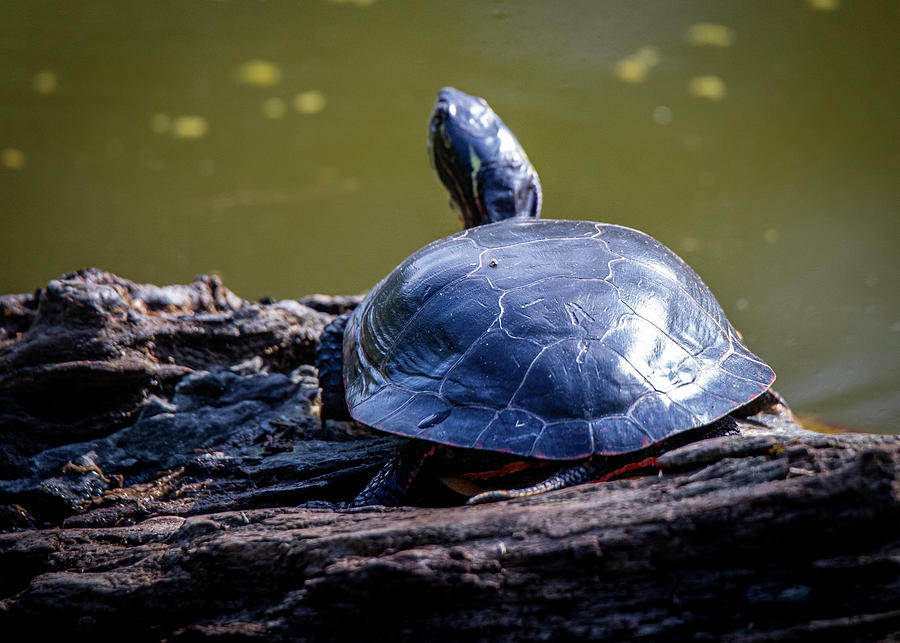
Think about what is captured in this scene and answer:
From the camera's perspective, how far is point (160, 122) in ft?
22.0

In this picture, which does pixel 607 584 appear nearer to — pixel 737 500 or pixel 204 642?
pixel 737 500

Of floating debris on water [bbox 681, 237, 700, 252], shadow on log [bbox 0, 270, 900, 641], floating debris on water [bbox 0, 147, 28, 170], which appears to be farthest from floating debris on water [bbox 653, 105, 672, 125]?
floating debris on water [bbox 0, 147, 28, 170]

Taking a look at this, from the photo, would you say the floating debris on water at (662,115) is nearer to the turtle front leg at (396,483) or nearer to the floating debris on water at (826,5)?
the floating debris on water at (826,5)

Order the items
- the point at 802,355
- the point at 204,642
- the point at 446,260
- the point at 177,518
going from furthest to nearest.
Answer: the point at 802,355 → the point at 446,260 → the point at 177,518 → the point at 204,642

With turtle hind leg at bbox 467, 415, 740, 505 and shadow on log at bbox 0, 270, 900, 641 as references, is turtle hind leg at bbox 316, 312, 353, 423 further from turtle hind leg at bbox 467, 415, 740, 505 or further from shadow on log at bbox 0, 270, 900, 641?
turtle hind leg at bbox 467, 415, 740, 505

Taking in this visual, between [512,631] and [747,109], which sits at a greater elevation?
[747,109]

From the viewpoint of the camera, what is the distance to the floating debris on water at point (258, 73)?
698 cm

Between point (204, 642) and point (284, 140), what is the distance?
5781mm

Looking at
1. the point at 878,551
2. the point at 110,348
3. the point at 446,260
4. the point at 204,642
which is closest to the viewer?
the point at 878,551

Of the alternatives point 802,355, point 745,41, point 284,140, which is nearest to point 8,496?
point 802,355

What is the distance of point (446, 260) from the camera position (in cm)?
211

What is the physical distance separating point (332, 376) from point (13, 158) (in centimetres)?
537

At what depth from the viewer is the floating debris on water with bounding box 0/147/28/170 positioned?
6297 mm

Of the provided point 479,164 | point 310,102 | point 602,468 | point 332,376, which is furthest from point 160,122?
point 602,468
